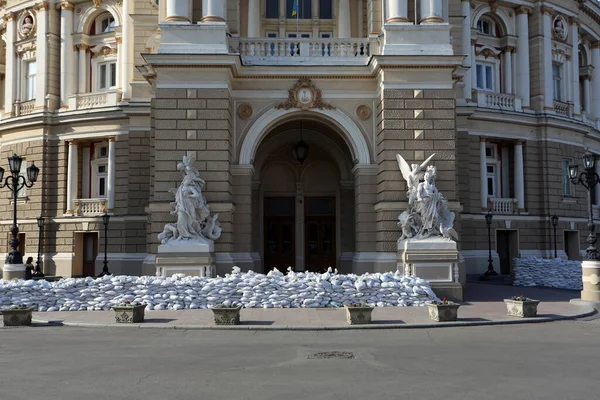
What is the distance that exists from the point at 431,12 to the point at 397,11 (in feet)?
3.94

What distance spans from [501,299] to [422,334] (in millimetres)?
8558

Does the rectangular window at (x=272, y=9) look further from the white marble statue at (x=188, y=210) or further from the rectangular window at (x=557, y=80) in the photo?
the rectangular window at (x=557, y=80)

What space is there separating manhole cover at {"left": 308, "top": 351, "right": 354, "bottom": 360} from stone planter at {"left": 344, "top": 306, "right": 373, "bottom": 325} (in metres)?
3.90

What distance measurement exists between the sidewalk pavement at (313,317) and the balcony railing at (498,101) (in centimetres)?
1558

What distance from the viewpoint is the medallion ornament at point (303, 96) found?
23062 mm

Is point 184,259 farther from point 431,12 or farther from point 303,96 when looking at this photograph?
point 431,12

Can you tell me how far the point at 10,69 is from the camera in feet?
118

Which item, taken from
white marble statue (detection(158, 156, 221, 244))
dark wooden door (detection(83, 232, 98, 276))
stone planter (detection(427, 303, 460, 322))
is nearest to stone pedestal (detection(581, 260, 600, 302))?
stone planter (detection(427, 303, 460, 322))

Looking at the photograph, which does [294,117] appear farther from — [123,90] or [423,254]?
[123,90]

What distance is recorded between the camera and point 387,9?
2295cm

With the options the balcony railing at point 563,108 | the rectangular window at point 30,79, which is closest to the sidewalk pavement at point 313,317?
the balcony railing at point 563,108

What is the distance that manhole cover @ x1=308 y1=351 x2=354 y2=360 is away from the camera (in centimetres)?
1152

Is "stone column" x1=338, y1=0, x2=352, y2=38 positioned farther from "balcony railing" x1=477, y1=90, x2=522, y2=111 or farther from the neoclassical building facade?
"balcony railing" x1=477, y1=90, x2=522, y2=111

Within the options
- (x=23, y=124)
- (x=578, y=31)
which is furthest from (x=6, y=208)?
(x=578, y=31)
